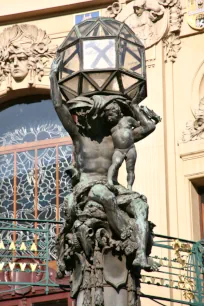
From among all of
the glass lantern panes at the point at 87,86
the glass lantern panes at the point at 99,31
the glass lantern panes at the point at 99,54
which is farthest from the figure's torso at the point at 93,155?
the glass lantern panes at the point at 99,31

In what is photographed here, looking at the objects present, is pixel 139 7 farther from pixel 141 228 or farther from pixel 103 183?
pixel 141 228

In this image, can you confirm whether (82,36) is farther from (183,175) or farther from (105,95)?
(183,175)

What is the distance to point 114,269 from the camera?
8766 millimetres

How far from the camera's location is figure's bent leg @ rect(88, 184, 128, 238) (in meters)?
8.75

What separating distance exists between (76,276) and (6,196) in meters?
8.72

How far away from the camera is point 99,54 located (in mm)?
9445

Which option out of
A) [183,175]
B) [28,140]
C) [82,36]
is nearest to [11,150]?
[28,140]

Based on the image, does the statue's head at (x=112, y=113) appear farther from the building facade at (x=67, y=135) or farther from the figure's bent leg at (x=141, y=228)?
the building facade at (x=67, y=135)

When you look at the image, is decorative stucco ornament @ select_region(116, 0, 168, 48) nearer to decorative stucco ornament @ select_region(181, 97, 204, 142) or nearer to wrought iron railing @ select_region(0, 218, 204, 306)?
decorative stucco ornament @ select_region(181, 97, 204, 142)

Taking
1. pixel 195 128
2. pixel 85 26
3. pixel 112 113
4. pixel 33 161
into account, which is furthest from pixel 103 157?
pixel 33 161

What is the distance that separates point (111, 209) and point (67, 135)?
902 cm

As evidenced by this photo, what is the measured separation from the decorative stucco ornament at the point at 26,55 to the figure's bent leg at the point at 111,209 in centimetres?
920

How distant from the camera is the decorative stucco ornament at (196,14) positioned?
55.7 ft

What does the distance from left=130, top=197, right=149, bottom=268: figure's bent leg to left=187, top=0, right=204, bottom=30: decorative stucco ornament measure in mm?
8464
